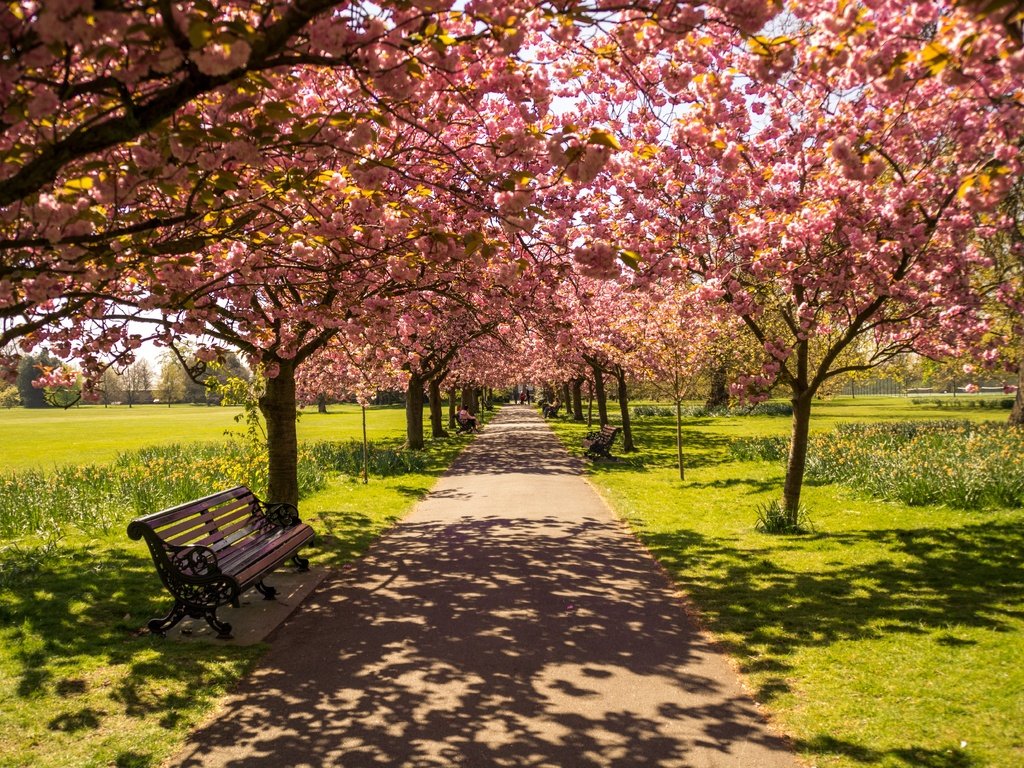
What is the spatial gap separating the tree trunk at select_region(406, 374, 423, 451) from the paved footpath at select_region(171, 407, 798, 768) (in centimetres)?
1410

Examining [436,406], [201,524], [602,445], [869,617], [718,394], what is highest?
[436,406]

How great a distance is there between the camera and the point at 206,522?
7.10 metres

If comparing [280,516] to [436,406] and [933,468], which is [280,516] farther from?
[436,406]

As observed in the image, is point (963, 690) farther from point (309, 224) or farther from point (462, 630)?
point (309, 224)

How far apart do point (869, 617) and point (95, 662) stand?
22.8 ft

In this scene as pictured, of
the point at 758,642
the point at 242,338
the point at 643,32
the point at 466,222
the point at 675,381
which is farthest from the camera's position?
the point at 675,381

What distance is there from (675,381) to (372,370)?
289 inches

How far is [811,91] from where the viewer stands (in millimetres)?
7527

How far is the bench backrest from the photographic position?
6035 millimetres

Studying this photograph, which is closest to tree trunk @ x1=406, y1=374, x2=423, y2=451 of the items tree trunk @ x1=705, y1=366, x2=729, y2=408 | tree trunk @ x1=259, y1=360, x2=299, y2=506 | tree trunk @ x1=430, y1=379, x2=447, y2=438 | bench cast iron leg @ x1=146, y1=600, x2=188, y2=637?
tree trunk @ x1=430, y1=379, x2=447, y2=438

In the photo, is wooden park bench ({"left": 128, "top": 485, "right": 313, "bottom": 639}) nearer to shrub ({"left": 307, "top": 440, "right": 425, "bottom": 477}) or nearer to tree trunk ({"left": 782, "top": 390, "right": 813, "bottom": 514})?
tree trunk ({"left": 782, "top": 390, "right": 813, "bottom": 514})

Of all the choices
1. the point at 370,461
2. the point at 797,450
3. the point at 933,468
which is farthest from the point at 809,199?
the point at 370,461

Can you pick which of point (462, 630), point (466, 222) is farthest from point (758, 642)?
point (466, 222)

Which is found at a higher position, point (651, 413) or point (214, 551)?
point (214, 551)
